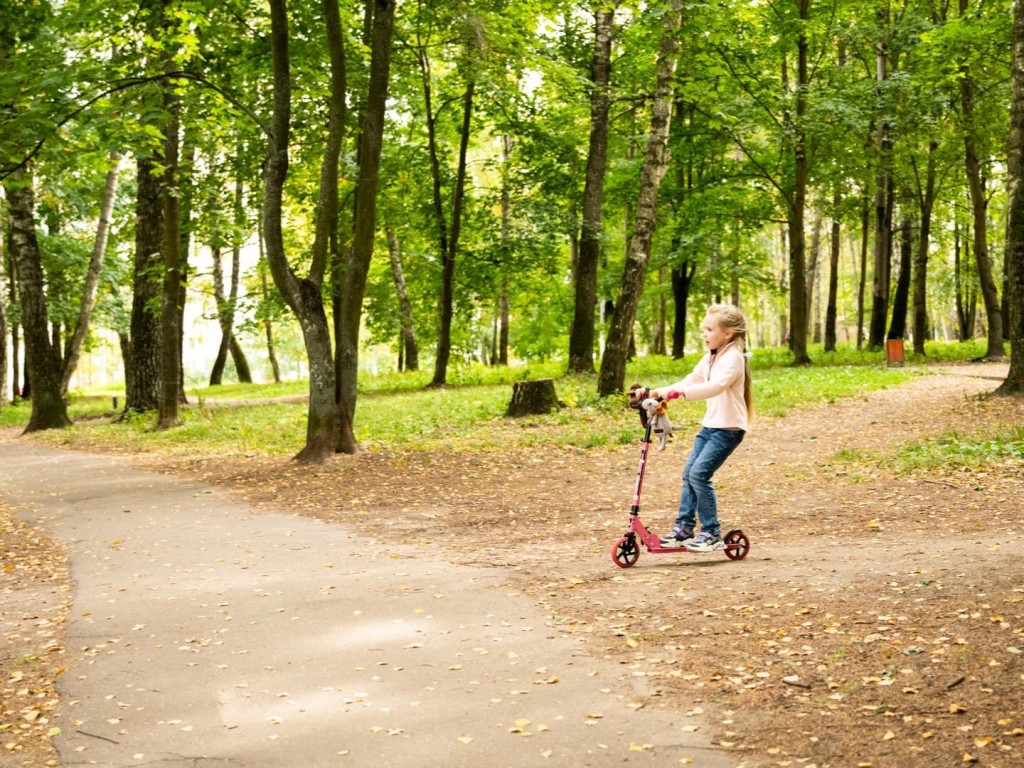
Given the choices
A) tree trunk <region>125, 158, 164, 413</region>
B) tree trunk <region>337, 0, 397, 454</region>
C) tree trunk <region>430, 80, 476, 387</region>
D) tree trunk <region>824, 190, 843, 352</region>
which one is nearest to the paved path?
tree trunk <region>337, 0, 397, 454</region>

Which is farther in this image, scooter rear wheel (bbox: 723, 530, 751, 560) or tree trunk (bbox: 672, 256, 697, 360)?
tree trunk (bbox: 672, 256, 697, 360)

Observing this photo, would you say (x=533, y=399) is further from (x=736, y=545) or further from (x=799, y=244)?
(x=799, y=244)

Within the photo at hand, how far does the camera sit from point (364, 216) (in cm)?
1406

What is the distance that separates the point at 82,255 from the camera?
32.9 meters

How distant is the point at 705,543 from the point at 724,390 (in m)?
1.26

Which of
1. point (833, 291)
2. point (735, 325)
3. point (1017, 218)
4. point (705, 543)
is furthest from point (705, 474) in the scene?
point (833, 291)

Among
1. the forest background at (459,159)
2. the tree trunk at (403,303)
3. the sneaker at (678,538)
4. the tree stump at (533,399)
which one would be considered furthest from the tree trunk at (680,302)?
the sneaker at (678,538)

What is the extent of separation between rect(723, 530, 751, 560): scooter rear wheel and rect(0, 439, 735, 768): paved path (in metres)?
1.81

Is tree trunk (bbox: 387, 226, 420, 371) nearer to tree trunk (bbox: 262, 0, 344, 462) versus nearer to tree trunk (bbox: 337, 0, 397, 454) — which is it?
tree trunk (bbox: 337, 0, 397, 454)

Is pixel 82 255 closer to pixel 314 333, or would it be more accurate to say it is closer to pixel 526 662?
pixel 314 333

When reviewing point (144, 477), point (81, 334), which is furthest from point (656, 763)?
point (81, 334)

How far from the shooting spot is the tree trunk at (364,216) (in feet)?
45.3

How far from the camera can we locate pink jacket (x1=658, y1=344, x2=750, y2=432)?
7.22 metres

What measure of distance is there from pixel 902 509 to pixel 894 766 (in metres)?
5.66
